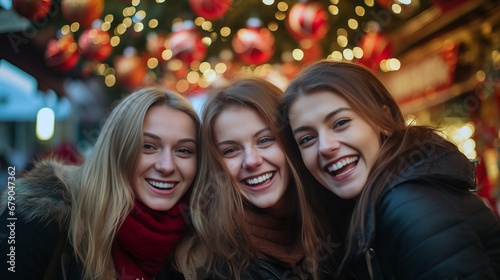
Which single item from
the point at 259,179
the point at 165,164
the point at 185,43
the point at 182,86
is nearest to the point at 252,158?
the point at 259,179

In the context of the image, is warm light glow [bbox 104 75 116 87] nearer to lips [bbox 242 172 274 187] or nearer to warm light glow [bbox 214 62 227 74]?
warm light glow [bbox 214 62 227 74]

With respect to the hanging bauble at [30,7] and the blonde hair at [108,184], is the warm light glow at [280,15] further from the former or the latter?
the blonde hair at [108,184]

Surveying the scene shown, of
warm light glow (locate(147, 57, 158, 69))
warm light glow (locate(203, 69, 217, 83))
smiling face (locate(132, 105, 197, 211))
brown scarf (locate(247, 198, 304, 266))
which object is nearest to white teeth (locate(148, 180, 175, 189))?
smiling face (locate(132, 105, 197, 211))

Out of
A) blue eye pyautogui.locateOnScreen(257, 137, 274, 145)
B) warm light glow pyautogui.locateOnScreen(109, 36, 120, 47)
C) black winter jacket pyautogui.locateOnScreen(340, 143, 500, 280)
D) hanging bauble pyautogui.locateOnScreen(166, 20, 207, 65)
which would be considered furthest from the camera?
warm light glow pyautogui.locateOnScreen(109, 36, 120, 47)

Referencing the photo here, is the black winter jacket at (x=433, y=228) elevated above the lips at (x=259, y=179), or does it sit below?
below

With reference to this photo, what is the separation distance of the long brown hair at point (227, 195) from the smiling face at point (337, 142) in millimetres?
341

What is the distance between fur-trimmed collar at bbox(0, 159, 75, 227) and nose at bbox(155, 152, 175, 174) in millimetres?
531

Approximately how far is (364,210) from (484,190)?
331cm

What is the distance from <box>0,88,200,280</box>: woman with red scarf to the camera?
272 cm

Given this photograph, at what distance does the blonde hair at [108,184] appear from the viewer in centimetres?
279

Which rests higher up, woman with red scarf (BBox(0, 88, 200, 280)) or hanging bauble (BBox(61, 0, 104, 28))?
hanging bauble (BBox(61, 0, 104, 28))

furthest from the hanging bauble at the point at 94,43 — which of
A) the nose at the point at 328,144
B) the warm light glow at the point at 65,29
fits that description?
the nose at the point at 328,144

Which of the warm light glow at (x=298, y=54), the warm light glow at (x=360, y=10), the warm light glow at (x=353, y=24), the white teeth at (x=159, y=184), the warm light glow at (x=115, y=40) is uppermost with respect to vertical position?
the warm light glow at (x=115, y=40)

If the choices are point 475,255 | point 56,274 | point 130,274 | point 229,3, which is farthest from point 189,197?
point 229,3
